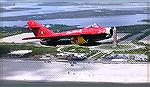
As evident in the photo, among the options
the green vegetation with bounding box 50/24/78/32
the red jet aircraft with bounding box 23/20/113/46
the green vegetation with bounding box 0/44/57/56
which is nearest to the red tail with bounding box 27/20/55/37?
the red jet aircraft with bounding box 23/20/113/46

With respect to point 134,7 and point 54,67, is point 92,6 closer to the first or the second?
point 134,7

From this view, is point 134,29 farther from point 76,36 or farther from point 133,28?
point 76,36

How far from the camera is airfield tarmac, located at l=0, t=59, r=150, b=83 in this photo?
7418 millimetres

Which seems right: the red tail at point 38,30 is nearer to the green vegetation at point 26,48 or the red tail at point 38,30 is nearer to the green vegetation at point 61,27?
the green vegetation at point 61,27

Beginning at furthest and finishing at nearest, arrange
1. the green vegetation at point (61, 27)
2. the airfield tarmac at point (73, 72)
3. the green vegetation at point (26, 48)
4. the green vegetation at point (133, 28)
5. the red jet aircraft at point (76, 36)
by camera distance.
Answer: the airfield tarmac at point (73, 72) → the green vegetation at point (26, 48) → the green vegetation at point (133, 28) → the green vegetation at point (61, 27) → the red jet aircraft at point (76, 36)

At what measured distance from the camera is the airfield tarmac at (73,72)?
24.3 ft

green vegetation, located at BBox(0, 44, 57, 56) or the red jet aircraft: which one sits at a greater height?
the red jet aircraft

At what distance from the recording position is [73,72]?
7793 millimetres

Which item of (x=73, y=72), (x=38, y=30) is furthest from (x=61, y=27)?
(x=73, y=72)

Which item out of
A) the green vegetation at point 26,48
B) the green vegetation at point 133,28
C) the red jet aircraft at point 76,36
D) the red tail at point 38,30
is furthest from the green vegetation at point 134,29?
the red tail at point 38,30

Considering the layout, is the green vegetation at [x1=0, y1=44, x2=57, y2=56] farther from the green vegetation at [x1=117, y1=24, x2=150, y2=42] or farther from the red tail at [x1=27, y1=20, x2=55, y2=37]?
the red tail at [x1=27, y1=20, x2=55, y2=37]

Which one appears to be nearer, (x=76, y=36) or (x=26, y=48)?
(x=76, y=36)

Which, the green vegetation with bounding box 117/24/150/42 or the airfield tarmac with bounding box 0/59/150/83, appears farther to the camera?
the airfield tarmac with bounding box 0/59/150/83

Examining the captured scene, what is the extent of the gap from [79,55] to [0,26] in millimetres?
1526
